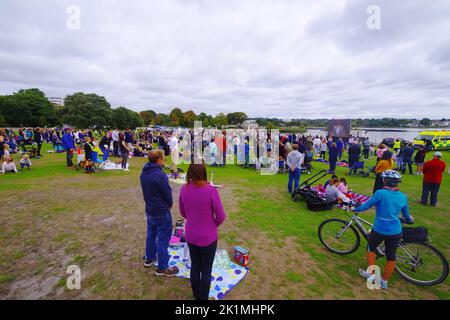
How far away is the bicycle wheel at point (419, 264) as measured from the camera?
3.55 metres

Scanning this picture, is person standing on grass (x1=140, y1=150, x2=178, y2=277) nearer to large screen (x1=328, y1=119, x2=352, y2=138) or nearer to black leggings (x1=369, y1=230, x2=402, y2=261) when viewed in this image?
black leggings (x1=369, y1=230, x2=402, y2=261)

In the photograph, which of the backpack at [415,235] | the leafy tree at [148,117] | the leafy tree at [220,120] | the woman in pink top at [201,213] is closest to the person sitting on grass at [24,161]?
the woman in pink top at [201,213]

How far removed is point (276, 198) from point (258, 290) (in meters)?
4.67

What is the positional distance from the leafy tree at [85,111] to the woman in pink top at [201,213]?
59812 mm

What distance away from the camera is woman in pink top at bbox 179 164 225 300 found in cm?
251

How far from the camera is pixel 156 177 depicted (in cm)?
323

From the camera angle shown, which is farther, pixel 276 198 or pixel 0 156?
pixel 0 156

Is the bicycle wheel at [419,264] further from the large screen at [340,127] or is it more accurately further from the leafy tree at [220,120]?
the leafy tree at [220,120]

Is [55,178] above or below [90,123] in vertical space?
below

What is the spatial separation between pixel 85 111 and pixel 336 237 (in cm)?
6155

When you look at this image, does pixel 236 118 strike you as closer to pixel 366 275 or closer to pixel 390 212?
pixel 366 275

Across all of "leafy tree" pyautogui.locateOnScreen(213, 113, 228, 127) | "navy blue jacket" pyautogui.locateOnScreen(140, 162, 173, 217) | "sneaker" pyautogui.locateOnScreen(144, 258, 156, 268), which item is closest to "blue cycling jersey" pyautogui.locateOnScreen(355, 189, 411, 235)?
"navy blue jacket" pyautogui.locateOnScreen(140, 162, 173, 217)
